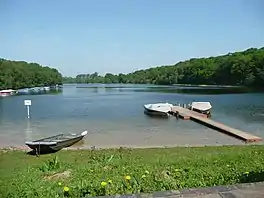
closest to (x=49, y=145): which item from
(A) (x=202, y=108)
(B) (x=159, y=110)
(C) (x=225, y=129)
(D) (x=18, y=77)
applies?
(C) (x=225, y=129)

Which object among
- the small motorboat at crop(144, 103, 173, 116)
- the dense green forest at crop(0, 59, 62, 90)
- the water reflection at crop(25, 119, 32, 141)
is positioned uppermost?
the dense green forest at crop(0, 59, 62, 90)

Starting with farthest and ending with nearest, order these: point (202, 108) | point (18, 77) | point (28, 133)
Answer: point (18, 77) < point (202, 108) < point (28, 133)

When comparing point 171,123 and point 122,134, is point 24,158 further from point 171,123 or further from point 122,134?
point 171,123

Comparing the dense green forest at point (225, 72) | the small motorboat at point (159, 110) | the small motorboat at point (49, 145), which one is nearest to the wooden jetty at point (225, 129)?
the small motorboat at point (159, 110)

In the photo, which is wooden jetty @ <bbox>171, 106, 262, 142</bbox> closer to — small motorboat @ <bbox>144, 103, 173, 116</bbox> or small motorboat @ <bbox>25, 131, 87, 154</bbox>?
small motorboat @ <bbox>144, 103, 173, 116</bbox>

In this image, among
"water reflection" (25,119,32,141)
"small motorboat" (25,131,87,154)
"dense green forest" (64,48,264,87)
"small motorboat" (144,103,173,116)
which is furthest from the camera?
"dense green forest" (64,48,264,87)

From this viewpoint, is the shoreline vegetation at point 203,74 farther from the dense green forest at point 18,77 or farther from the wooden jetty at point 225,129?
the wooden jetty at point 225,129

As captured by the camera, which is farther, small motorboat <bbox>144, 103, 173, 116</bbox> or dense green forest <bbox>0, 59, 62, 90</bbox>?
dense green forest <bbox>0, 59, 62, 90</bbox>

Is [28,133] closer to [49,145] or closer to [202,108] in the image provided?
[49,145]

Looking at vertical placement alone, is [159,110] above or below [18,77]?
below

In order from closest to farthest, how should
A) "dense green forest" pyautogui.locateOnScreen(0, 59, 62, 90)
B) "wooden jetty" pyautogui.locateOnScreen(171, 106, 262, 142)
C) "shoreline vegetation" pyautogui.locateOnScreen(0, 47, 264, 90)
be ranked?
"wooden jetty" pyautogui.locateOnScreen(171, 106, 262, 142), "shoreline vegetation" pyautogui.locateOnScreen(0, 47, 264, 90), "dense green forest" pyautogui.locateOnScreen(0, 59, 62, 90)

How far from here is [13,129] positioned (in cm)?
2552

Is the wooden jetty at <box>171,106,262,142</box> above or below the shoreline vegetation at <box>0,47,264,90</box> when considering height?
below

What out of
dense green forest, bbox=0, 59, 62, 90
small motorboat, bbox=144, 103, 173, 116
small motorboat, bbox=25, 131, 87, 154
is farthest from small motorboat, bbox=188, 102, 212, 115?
dense green forest, bbox=0, 59, 62, 90
